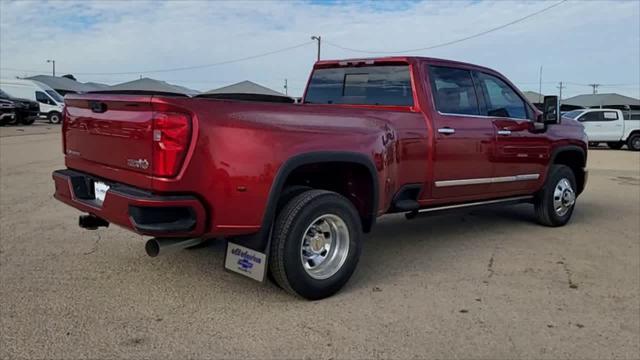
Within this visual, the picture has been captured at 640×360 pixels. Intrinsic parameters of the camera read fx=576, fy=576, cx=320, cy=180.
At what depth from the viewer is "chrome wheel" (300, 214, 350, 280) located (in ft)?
13.8

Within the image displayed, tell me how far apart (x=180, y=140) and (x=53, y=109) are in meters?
34.8

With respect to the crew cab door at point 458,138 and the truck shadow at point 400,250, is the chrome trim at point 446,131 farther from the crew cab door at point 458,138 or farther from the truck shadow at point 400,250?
the truck shadow at point 400,250

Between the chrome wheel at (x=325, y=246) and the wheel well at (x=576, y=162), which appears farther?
the wheel well at (x=576, y=162)

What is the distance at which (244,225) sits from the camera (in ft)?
12.3

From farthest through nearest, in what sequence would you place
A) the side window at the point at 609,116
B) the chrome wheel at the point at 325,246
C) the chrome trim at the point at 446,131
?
1. the side window at the point at 609,116
2. the chrome trim at the point at 446,131
3. the chrome wheel at the point at 325,246

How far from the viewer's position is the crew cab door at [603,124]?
80.7 ft

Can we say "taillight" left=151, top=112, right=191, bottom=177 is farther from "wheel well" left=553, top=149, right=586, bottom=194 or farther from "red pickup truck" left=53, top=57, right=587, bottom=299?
"wheel well" left=553, top=149, right=586, bottom=194

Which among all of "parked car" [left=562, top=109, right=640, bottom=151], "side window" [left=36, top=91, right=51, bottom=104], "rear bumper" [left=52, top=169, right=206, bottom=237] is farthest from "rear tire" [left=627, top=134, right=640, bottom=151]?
"side window" [left=36, top=91, right=51, bottom=104]

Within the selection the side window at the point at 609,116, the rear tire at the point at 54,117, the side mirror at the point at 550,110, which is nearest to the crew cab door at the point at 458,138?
the side mirror at the point at 550,110

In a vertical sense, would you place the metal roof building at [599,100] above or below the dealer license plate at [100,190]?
above

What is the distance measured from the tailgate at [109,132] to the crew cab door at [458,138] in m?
2.68

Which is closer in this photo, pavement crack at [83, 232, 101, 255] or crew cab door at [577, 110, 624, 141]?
pavement crack at [83, 232, 101, 255]

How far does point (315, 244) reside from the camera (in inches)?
168

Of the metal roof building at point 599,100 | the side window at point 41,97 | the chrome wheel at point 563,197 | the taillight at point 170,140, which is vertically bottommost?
the chrome wheel at point 563,197
